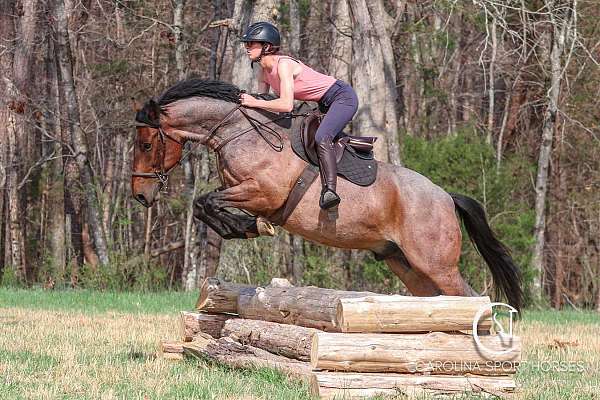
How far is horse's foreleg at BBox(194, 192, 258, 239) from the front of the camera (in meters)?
8.09

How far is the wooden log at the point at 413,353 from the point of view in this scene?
21.9ft

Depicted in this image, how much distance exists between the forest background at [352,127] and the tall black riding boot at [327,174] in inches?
343

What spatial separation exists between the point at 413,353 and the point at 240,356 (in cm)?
179

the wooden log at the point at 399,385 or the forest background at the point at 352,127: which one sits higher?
the forest background at the point at 352,127

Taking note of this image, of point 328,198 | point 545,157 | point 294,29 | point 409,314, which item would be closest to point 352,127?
point 294,29

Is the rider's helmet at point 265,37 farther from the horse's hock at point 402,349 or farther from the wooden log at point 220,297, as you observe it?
the wooden log at point 220,297

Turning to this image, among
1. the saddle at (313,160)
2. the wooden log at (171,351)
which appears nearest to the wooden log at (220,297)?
the wooden log at (171,351)

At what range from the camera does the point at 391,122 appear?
57.5 ft

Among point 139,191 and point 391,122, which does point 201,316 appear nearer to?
point 139,191

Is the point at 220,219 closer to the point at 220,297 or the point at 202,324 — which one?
the point at 220,297

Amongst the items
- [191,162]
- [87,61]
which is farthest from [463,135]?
[87,61]

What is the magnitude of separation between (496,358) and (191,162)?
1918cm

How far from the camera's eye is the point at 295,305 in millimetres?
7848

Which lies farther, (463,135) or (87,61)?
(87,61)
